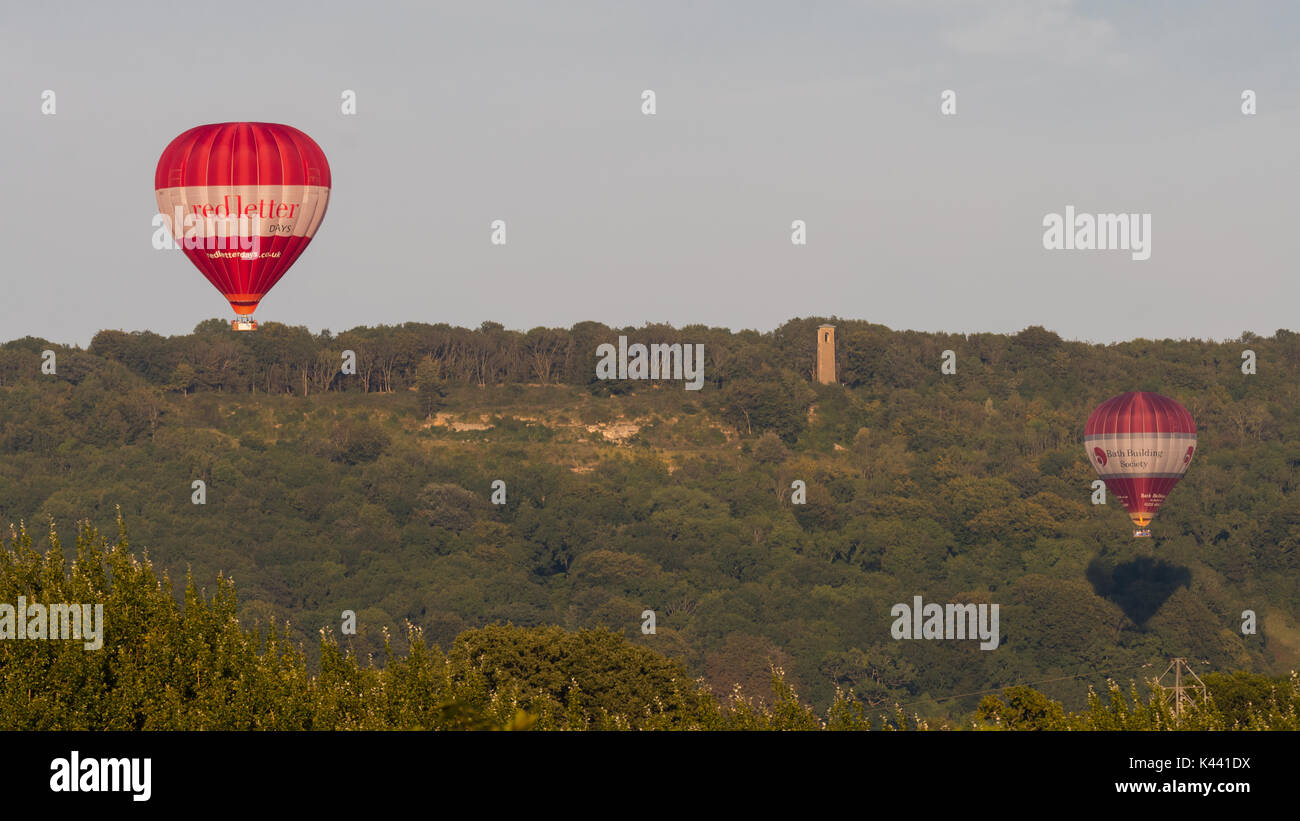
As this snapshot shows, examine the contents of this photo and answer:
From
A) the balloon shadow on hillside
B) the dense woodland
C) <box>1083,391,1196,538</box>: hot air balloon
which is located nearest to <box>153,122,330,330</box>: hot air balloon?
<box>1083,391,1196,538</box>: hot air balloon

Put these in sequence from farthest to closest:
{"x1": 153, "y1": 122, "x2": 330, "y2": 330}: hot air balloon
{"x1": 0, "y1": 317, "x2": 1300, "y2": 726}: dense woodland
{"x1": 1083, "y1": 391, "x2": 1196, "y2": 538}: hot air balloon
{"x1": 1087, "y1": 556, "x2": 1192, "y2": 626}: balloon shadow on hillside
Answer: {"x1": 1087, "y1": 556, "x2": 1192, "y2": 626}: balloon shadow on hillside < {"x1": 0, "y1": 317, "x2": 1300, "y2": 726}: dense woodland < {"x1": 1083, "y1": 391, "x2": 1196, "y2": 538}: hot air balloon < {"x1": 153, "y1": 122, "x2": 330, "y2": 330}: hot air balloon

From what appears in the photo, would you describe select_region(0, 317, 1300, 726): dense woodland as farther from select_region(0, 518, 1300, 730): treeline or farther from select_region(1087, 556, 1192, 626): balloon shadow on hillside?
select_region(0, 518, 1300, 730): treeline

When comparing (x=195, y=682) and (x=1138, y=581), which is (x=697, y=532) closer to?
(x=1138, y=581)

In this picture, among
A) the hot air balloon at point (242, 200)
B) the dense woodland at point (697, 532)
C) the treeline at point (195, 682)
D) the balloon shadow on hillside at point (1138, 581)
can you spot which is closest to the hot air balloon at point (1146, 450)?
the dense woodland at point (697, 532)

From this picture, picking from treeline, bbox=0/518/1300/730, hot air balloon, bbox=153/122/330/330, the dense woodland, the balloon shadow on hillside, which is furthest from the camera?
the balloon shadow on hillside
